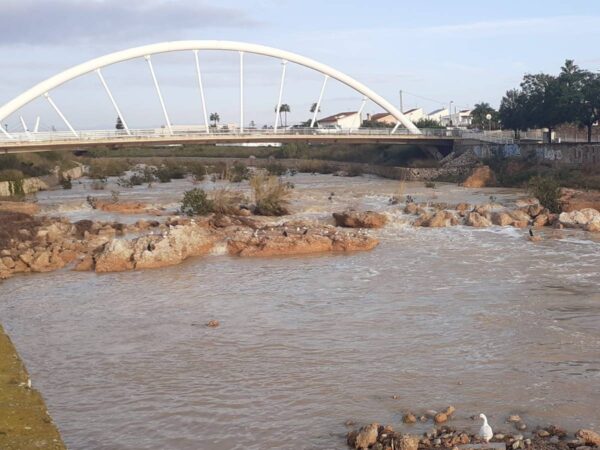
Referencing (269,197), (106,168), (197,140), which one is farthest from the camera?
(106,168)

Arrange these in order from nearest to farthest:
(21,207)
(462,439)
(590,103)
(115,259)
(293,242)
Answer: (462,439) → (115,259) → (293,242) → (21,207) → (590,103)

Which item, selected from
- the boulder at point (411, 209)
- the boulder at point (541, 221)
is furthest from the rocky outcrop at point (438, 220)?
the boulder at point (541, 221)

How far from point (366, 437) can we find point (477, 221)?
59.3 feet

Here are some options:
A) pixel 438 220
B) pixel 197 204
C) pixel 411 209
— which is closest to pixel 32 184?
pixel 197 204

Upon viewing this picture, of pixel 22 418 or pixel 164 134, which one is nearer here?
pixel 22 418

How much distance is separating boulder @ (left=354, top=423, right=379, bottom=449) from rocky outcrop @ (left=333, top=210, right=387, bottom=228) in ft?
56.8

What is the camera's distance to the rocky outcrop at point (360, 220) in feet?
82.0

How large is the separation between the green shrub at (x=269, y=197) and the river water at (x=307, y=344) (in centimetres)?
844

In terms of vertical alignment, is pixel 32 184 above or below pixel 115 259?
above

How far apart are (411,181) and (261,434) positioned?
39789 mm

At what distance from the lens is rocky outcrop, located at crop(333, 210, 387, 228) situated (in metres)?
25.0

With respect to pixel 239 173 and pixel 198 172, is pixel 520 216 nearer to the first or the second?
pixel 239 173

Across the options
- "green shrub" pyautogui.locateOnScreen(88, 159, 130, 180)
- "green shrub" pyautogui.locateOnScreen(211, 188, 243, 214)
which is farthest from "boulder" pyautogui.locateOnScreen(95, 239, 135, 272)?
"green shrub" pyautogui.locateOnScreen(88, 159, 130, 180)

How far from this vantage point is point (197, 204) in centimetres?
2700
